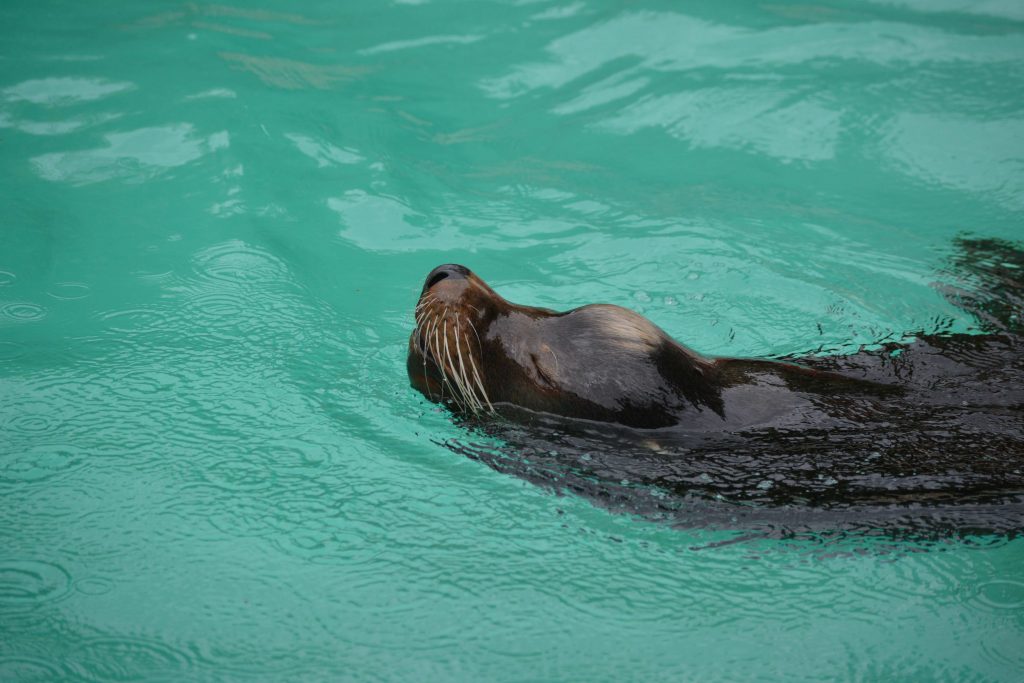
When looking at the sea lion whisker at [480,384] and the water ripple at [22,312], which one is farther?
the water ripple at [22,312]

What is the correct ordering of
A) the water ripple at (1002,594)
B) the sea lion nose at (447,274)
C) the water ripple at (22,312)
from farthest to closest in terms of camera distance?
the water ripple at (22,312) < the sea lion nose at (447,274) < the water ripple at (1002,594)

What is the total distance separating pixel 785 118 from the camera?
24.9ft

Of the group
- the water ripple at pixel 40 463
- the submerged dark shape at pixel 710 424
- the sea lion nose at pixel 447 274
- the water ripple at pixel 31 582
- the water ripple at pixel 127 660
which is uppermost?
the sea lion nose at pixel 447 274

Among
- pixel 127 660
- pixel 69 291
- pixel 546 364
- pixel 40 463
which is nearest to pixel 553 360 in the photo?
pixel 546 364

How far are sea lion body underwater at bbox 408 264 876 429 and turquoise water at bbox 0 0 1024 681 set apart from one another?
0.39m

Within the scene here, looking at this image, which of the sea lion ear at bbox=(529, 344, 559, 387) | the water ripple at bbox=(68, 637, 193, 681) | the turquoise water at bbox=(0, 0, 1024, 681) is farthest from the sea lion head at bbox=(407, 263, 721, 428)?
the water ripple at bbox=(68, 637, 193, 681)

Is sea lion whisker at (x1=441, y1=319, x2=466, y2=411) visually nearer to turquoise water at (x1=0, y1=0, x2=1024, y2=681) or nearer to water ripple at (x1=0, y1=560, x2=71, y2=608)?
turquoise water at (x1=0, y1=0, x2=1024, y2=681)

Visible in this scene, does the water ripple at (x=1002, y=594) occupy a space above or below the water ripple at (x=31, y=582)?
below

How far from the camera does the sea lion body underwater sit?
366 cm

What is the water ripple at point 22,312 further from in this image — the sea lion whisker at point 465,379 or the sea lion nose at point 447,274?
the sea lion whisker at point 465,379

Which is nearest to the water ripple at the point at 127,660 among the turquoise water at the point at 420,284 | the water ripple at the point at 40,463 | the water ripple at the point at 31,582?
the turquoise water at the point at 420,284

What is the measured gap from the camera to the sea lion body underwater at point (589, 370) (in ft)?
12.0

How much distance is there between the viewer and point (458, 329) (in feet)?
12.6

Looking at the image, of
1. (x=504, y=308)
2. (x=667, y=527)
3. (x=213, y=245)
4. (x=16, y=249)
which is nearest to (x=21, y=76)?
(x=16, y=249)
